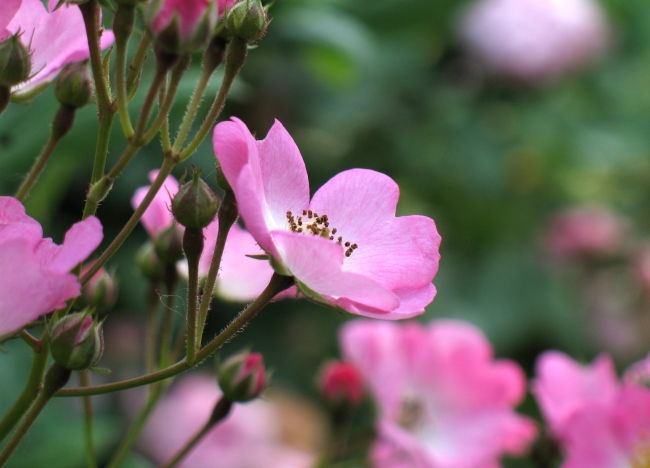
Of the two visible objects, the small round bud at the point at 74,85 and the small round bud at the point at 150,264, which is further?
the small round bud at the point at 150,264

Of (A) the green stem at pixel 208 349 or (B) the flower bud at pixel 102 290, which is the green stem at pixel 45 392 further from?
(B) the flower bud at pixel 102 290

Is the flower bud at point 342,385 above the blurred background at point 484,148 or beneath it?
above

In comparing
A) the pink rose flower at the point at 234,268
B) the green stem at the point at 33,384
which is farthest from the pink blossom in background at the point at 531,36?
the green stem at the point at 33,384

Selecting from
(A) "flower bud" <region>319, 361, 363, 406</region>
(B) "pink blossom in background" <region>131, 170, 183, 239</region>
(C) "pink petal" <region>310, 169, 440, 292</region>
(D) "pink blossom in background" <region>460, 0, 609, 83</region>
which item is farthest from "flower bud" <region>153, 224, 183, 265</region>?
(D) "pink blossom in background" <region>460, 0, 609, 83</region>

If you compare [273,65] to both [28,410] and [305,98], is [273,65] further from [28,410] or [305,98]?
[28,410]

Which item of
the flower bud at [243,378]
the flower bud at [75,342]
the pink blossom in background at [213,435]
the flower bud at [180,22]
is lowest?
the pink blossom in background at [213,435]

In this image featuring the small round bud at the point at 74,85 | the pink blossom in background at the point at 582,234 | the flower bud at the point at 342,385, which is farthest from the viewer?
Result: the pink blossom in background at the point at 582,234

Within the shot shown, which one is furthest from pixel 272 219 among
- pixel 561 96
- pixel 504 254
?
pixel 561 96

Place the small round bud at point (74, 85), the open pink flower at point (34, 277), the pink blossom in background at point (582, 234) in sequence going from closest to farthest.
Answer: the open pink flower at point (34, 277) < the small round bud at point (74, 85) < the pink blossom in background at point (582, 234)
